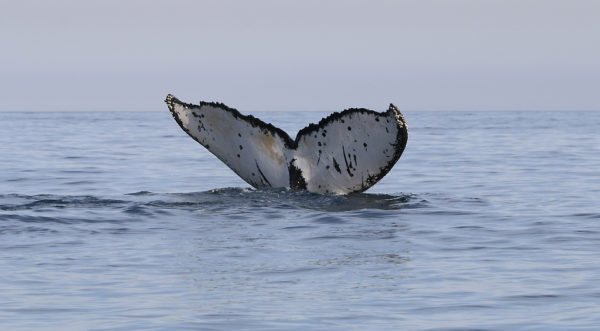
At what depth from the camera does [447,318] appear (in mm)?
6199

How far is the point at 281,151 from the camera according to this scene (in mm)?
10250

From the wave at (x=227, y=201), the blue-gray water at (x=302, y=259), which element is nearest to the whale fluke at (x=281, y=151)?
the wave at (x=227, y=201)

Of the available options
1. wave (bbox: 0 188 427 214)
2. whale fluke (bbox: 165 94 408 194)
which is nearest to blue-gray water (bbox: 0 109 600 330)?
wave (bbox: 0 188 427 214)

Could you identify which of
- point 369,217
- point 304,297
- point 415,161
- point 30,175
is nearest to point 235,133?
point 369,217

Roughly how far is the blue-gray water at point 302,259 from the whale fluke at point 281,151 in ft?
0.97

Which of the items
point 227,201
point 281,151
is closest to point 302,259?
point 281,151

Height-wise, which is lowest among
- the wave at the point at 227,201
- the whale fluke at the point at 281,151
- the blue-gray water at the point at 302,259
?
the blue-gray water at the point at 302,259

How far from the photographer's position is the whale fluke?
992 centimetres

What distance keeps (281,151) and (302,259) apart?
229 centimetres

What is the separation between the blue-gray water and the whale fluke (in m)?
0.30

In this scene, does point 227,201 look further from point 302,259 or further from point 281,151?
point 302,259

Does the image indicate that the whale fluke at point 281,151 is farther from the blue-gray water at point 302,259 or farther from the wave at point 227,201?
the blue-gray water at point 302,259

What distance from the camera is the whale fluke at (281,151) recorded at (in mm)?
9922

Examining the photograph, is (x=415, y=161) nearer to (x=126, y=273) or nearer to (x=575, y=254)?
(x=575, y=254)
